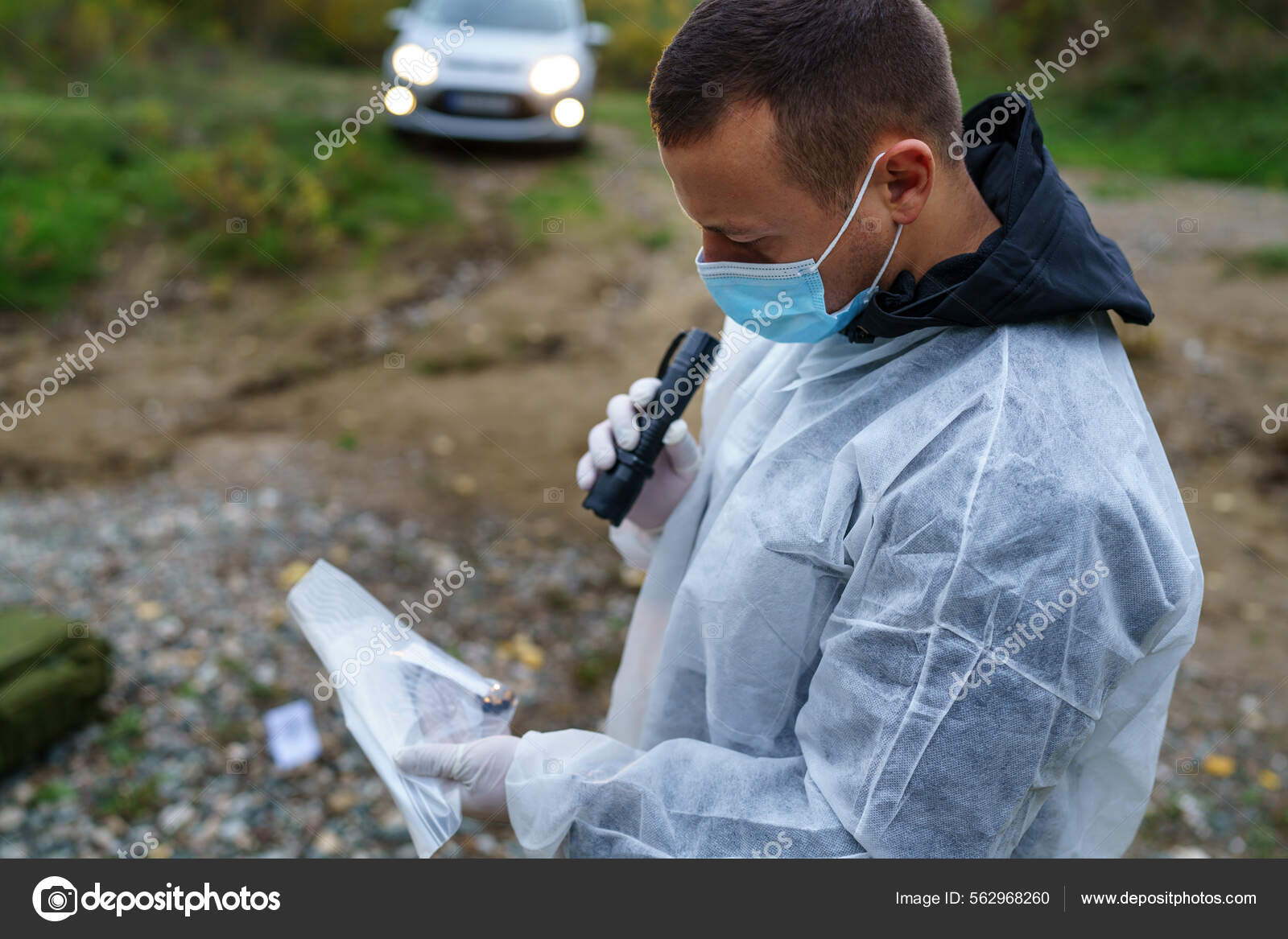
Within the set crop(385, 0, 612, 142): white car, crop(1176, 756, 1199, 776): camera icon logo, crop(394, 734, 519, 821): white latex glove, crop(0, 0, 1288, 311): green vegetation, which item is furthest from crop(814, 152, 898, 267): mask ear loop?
crop(385, 0, 612, 142): white car

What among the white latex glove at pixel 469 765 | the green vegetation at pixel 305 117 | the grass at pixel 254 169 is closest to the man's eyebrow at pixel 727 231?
the white latex glove at pixel 469 765

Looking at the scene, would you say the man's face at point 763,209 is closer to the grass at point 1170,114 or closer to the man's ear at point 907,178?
the man's ear at point 907,178

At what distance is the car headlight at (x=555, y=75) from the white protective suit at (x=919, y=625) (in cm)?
785

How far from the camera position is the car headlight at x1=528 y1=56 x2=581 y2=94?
339 inches

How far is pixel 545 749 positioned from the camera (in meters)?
1.57

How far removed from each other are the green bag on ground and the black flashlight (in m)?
2.70

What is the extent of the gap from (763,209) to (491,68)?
7993 mm

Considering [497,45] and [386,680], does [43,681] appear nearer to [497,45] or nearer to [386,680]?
[386,680]

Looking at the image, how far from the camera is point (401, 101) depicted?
8.98m

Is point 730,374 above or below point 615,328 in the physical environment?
above

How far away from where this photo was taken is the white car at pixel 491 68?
847cm

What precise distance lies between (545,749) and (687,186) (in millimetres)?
962

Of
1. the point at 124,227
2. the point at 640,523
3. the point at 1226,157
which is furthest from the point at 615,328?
the point at 1226,157

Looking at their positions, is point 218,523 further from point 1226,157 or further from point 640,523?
point 1226,157
